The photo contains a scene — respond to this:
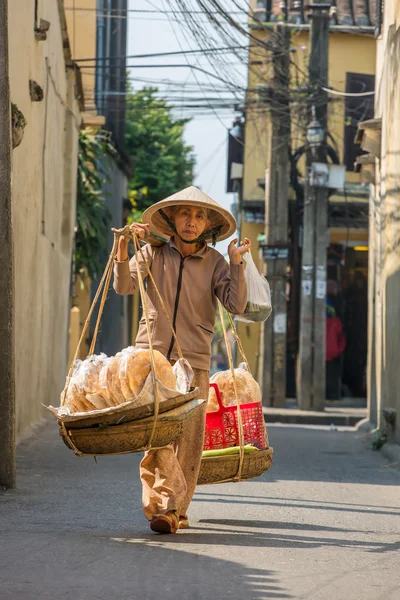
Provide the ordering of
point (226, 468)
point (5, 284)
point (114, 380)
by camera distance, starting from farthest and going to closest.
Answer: point (5, 284) < point (226, 468) < point (114, 380)

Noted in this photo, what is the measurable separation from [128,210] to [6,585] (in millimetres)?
32595

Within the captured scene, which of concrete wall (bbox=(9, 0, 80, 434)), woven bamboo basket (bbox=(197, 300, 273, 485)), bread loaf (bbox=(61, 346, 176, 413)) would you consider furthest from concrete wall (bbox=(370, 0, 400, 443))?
bread loaf (bbox=(61, 346, 176, 413))

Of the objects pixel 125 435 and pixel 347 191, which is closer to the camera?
pixel 125 435

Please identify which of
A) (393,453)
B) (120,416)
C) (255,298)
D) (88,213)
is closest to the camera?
(120,416)

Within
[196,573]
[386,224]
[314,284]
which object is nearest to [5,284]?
[196,573]

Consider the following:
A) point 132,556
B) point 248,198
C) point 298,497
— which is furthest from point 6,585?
point 248,198

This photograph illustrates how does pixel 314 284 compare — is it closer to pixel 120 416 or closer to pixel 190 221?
pixel 190 221

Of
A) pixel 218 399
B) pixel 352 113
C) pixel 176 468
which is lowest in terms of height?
pixel 176 468

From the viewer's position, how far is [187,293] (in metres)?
7.19

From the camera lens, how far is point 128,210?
123 feet

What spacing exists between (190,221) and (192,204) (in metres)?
0.10

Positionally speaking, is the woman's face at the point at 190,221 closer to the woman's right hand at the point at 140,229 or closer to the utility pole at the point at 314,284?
the woman's right hand at the point at 140,229

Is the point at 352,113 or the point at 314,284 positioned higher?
the point at 352,113

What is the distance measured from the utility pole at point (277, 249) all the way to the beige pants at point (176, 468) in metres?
16.6
